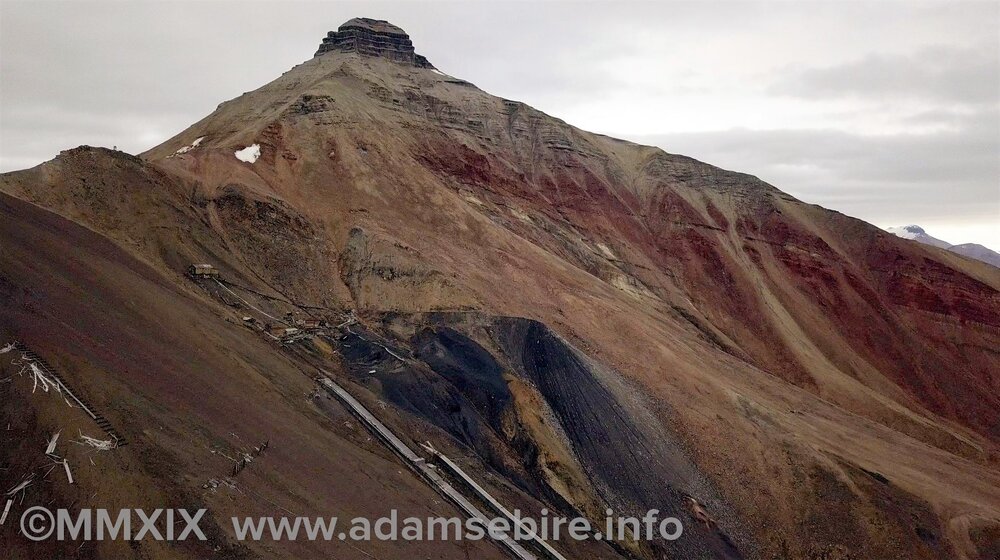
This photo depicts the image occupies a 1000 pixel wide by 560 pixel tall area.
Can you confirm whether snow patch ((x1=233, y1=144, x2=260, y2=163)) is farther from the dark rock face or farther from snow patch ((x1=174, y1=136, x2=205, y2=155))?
the dark rock face

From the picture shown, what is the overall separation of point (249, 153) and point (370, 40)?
3168 centimetres

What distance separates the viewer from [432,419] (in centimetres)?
2230

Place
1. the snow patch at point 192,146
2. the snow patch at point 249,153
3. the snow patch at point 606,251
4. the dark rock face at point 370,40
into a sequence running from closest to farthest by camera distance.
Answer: the snow patch at point 249,153
the snow patch at point 192,146
the snow patch at point 606,251
the dark rock face at point 370,40

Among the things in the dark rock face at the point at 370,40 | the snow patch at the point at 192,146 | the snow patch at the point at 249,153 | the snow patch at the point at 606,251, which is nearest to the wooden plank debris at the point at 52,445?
the snow patch at the point at 249,153

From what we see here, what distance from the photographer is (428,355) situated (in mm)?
25594

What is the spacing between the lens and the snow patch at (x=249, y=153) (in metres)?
35.9

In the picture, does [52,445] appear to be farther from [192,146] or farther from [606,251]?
[606,251]

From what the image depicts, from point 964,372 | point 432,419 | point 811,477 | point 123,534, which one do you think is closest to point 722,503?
point 811,477

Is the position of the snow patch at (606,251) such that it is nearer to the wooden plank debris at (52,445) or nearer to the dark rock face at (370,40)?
the dark rock face at (370,40)

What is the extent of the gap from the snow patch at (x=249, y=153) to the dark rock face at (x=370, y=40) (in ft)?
94.9

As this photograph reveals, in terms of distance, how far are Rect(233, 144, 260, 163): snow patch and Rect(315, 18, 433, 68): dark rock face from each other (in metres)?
28.9

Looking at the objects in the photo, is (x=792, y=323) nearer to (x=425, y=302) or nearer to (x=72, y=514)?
(x=425, y=302)

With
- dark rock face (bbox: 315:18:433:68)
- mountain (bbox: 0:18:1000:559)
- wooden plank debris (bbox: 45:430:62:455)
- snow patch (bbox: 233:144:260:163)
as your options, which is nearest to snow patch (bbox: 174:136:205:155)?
mountain (bbox: 0:18:1000:559)

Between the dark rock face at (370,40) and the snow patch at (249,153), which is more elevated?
the dark rock face at (370,40)
